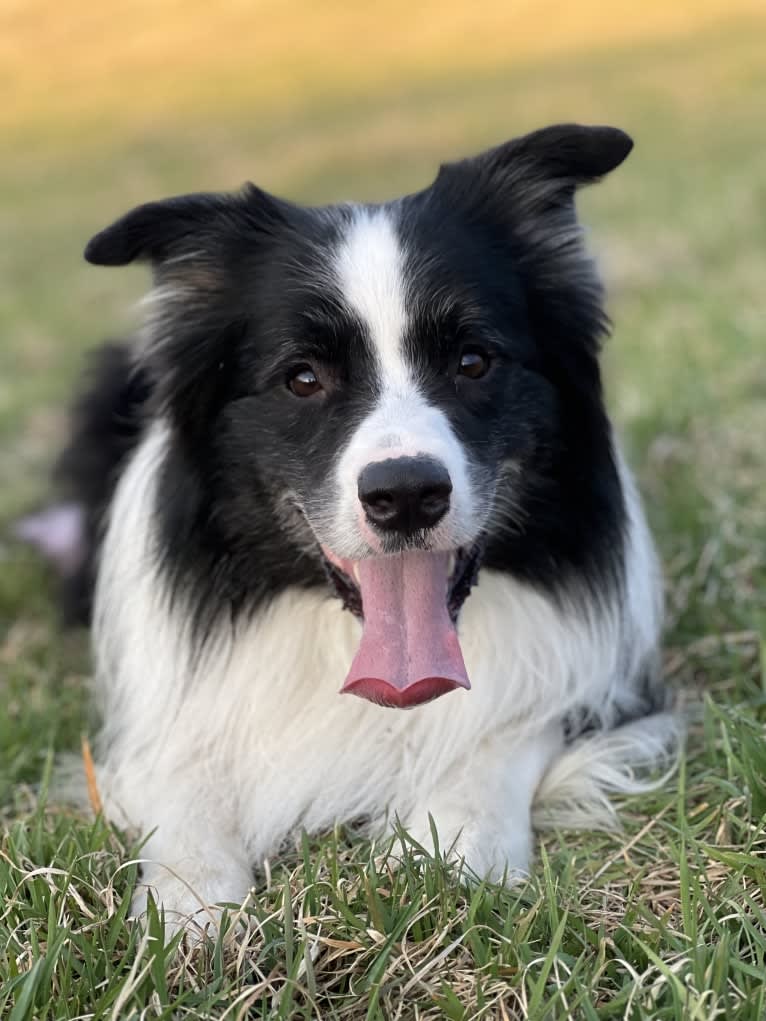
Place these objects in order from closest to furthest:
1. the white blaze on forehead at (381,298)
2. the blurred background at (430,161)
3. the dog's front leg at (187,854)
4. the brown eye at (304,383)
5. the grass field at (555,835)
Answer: the grass field at (555,835) < the dog's front leg at (187,854) < the white blaze on forehead at (381,298) < the brown eye at (304,383) < the blurred background at (430,161)

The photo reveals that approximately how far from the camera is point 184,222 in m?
3.19

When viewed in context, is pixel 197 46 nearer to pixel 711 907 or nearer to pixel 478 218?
pixel 478 218

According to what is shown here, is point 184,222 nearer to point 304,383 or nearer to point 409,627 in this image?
point 304,383

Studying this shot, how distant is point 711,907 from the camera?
2420mm

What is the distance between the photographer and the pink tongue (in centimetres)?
281

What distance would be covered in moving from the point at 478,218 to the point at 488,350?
439 millimetres

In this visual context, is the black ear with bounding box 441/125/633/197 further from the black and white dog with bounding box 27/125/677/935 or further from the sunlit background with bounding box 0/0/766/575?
the sunlit background with bounding box 0/0/766/575

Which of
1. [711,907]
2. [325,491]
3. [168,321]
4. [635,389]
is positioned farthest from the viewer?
[635,389]

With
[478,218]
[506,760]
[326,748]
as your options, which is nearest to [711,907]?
[506,760]

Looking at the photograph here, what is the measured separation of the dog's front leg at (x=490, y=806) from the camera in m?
2.71

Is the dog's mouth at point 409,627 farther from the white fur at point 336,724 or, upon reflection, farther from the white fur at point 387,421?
the white fur at point 336,724

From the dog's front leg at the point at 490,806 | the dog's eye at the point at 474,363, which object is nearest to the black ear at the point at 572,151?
the dog's eye at the point at 474,363

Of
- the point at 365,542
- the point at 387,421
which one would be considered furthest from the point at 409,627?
the point at 387,421

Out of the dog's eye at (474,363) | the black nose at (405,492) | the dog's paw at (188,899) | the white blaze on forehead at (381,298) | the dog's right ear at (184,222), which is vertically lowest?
the dog's paw at (188,899)
